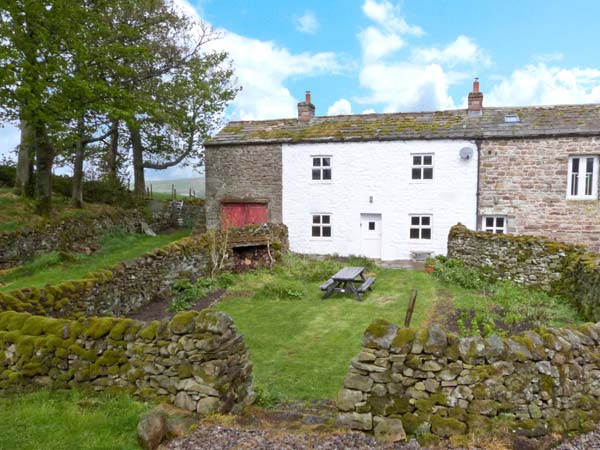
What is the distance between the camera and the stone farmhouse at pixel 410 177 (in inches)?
705

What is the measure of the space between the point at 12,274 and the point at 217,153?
35.8 feet

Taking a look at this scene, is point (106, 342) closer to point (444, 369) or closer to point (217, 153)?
point (444, 369)

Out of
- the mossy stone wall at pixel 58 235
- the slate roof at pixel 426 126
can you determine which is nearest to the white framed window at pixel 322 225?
the slate roof at pixel 426 126

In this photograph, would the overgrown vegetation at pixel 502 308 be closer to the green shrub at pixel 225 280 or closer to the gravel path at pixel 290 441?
the gravel path at pixel 290 441

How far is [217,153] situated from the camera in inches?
871

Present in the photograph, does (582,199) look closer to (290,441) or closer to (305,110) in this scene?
(305,110)

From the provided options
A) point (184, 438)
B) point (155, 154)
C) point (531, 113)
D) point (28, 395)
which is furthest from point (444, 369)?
point (155, 154)

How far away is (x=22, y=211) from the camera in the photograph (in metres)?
19.2

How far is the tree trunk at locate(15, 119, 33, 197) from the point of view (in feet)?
70.8

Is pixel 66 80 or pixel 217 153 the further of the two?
pixel 217 153

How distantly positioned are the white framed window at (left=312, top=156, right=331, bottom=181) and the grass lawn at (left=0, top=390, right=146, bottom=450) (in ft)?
52.8

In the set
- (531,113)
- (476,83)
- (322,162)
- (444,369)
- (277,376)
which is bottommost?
(277,376)

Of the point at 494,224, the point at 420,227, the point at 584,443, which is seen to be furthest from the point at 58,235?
the point at 584,443

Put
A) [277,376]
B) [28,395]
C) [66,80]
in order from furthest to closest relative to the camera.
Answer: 1. [66,80]
2. [277,376]
3. [28,395]
